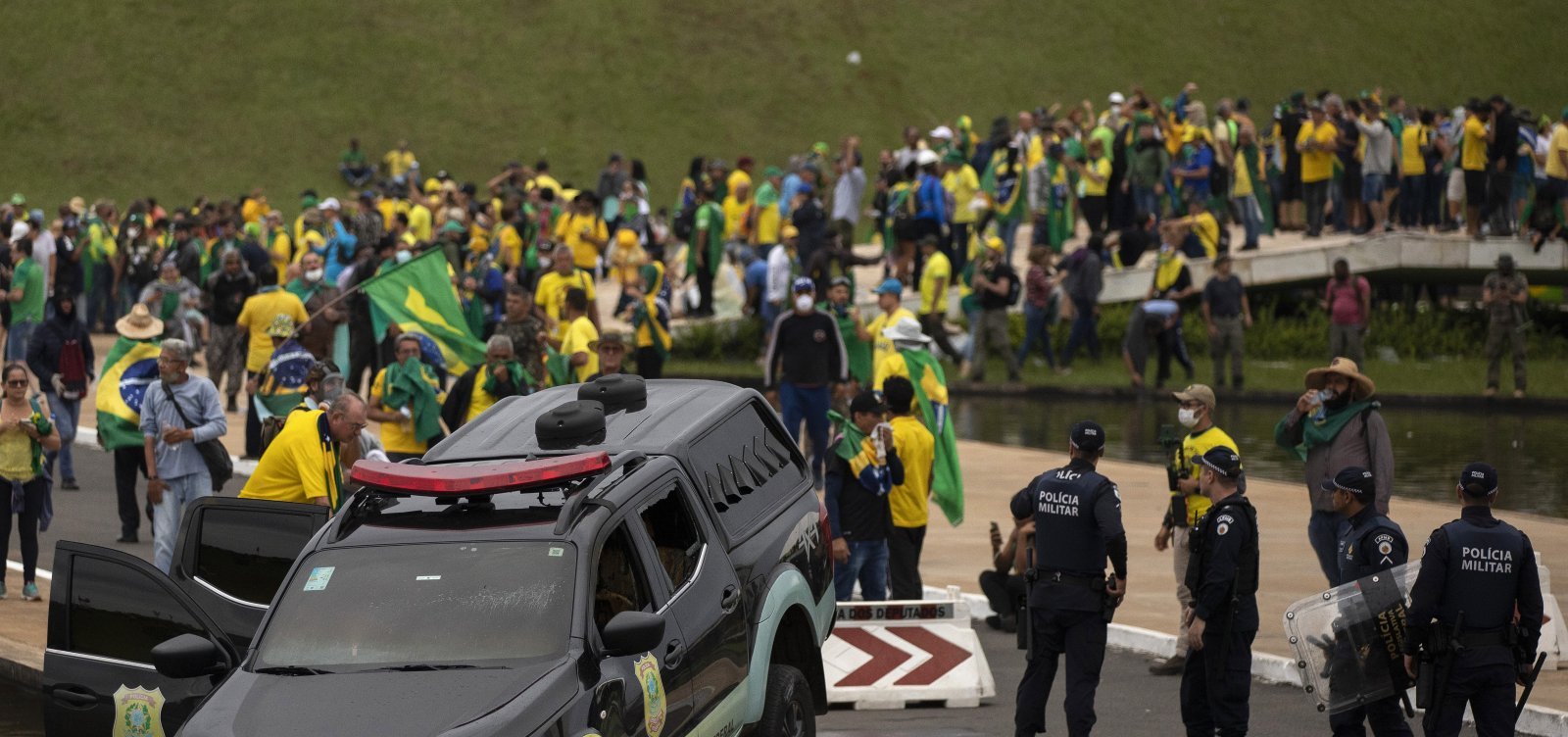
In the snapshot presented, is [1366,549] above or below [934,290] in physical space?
below

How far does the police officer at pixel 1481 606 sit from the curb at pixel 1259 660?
131cm

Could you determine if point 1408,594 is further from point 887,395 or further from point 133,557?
point 133,557

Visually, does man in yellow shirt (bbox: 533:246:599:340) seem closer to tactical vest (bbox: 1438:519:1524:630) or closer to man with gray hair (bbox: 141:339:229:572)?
man with gray hair (bbox: 141:339:229:572)

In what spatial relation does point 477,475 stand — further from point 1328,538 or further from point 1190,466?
point 1328,538

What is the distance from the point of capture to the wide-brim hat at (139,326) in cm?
1476

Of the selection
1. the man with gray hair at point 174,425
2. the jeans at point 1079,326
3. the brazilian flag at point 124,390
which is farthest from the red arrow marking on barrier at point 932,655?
the jeans at point 1079,326

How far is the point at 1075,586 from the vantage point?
9.35 m

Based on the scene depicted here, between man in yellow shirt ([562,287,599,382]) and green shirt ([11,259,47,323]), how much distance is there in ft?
28.9

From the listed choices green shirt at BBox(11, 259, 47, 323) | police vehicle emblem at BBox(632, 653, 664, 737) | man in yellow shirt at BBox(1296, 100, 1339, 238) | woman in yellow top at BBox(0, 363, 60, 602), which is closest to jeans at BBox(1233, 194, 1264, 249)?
man in yellow shirt at BBox(1296, 100, 1339, 238)

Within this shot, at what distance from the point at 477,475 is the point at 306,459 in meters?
3.63

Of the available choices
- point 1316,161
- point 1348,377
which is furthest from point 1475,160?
point 1348,377

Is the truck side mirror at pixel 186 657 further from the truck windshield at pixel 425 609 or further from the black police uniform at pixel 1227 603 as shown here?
the black police uniform at pixel 1227 603

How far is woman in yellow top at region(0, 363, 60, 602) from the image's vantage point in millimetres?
12805

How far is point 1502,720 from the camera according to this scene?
27.9ft
